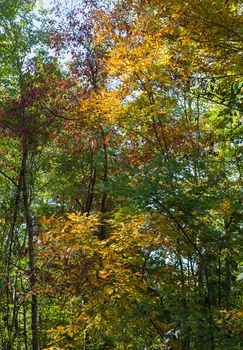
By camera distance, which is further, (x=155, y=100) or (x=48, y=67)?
(x=48, y=67)

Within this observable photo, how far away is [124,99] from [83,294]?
7.07ft

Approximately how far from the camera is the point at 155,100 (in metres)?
3.95

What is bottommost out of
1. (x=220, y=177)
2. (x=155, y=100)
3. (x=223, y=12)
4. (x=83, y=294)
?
(x=83, y=294)

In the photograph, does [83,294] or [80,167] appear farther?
[80,167]

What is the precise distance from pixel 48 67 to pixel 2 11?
4.69 ft

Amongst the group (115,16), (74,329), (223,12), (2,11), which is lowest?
(74,329)

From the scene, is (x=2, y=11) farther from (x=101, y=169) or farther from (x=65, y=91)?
(x=101, y=169)

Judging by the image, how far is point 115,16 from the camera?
6277 mm

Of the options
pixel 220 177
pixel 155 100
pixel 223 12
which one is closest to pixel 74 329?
pixel 220 177

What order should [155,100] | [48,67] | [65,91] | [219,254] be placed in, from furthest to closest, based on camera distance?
[48,67] → [65,91] → [155,100] → [219,254]

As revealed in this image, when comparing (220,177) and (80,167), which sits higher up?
(80,167)

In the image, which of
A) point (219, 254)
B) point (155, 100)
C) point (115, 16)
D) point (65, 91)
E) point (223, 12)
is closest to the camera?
point (223, 12)

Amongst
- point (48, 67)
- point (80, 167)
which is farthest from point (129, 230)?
point (48, 67)

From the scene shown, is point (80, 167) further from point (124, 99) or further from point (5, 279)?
point (124, 99)
